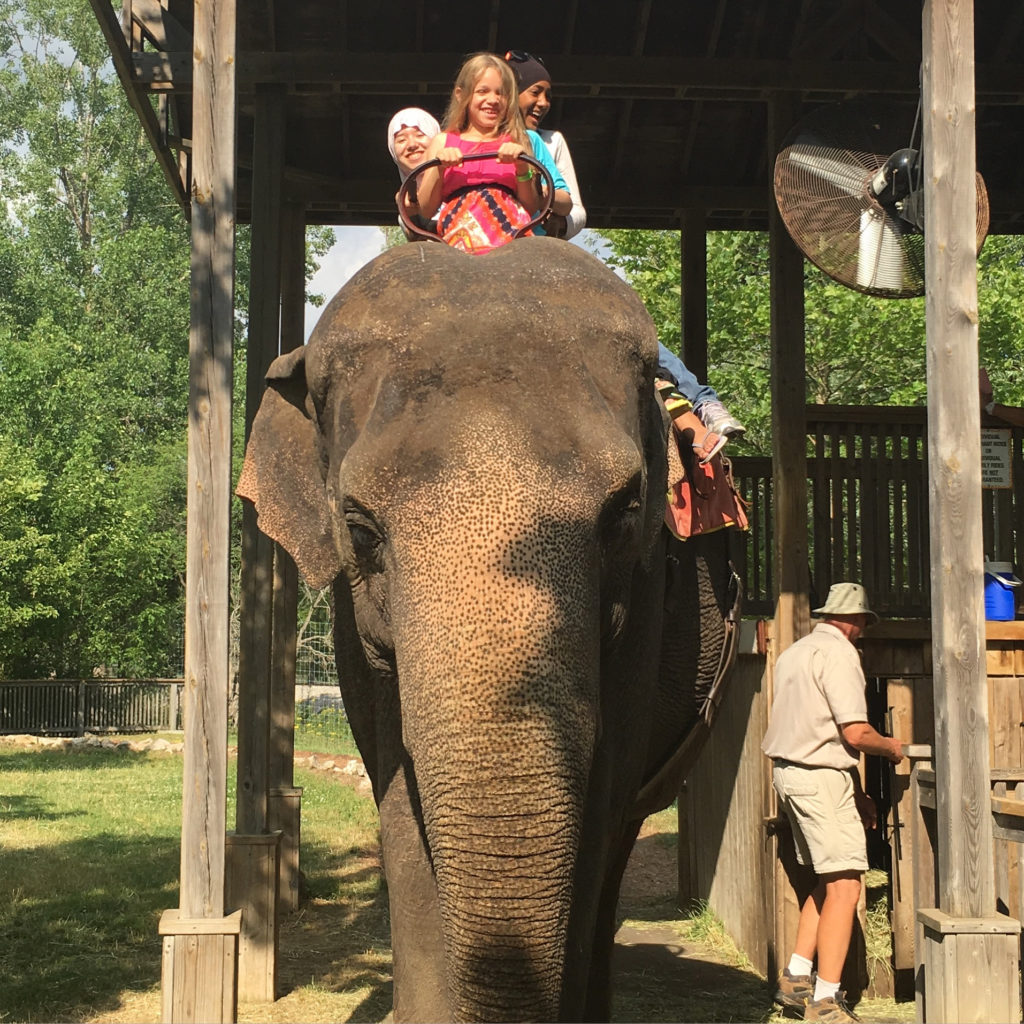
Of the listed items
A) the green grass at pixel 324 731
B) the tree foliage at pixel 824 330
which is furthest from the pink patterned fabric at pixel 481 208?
the green grass at pixel 324 731

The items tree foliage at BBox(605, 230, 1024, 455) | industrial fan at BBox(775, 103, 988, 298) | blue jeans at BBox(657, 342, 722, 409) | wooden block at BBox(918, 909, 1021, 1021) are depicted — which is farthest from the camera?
tree foliage at BBox(605, 230, 1024, 455)

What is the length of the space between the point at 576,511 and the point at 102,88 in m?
43.8

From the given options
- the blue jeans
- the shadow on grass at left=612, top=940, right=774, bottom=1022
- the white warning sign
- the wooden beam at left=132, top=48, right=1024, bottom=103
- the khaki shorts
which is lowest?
the shadow on grass at left=612, top=940, right=774, bottom=1022

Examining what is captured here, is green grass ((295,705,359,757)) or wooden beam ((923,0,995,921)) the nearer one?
wooden beam ((923,0,995,921))

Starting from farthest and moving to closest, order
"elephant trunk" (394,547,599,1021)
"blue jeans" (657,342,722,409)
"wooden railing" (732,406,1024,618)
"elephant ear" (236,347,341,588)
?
"wooden railing" (732,406,1024,618) < "blue jeans" (657,342,722,409) < "elephant ear" (236,347,341,588) < "elephant trunk" (394,547,599,1021)

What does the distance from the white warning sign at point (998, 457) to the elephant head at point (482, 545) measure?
5.46 m

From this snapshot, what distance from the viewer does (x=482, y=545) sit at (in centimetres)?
317

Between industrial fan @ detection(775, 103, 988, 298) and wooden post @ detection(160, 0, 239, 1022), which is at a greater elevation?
industrial fan @ detection(775, 103, 988, 298)

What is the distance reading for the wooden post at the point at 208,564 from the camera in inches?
197

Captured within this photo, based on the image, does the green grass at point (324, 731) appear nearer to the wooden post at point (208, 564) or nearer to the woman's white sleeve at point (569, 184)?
the wooden post at point (208, 564)

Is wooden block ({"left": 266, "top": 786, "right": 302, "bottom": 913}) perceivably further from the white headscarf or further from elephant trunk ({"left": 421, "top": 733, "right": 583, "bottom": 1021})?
elephant trunk ({"left": 421, "top": 733, "right": 583, "bottom": 1021})

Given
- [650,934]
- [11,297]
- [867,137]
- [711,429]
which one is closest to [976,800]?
[711,429]

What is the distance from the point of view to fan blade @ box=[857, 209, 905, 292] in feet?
25.3

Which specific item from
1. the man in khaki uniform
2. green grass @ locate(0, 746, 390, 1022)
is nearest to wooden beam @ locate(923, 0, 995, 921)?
the man in khaki uniform
